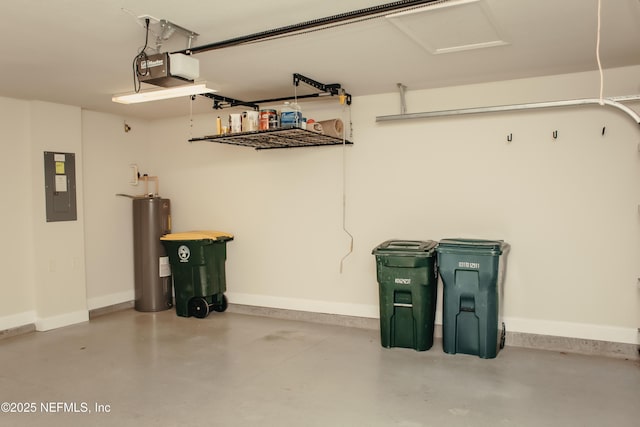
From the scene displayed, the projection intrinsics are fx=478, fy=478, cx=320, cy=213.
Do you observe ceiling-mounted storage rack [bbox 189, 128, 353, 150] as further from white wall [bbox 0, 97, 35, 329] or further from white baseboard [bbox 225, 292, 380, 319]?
white wall [bbox 0, 97, 35, 329]

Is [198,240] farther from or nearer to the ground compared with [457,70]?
nearer to the ground

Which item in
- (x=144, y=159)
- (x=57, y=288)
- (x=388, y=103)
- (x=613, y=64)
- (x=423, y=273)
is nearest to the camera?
(x=613, y=64)

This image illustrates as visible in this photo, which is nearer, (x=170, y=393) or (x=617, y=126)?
(x=170, y=393)

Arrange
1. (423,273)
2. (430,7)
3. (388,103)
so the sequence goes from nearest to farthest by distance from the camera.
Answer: (430,7)
(423,273)
(388,103)

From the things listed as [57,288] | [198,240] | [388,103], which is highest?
[388,103]

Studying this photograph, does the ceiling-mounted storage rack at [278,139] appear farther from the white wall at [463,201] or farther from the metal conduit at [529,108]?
the metal conduit at [529,108]

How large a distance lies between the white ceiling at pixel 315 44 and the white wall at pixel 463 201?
0.44 meters

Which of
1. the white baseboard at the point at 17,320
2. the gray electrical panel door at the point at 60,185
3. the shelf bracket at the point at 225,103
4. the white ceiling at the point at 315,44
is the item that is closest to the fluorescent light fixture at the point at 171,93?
the white ceiling at the point at 315,44

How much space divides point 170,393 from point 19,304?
2802 millimetres

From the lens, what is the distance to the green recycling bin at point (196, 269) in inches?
227

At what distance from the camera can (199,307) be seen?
5809 millimetres

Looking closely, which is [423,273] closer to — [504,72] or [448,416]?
[448,416]

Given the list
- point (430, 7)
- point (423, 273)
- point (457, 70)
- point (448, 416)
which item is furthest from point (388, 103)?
point (448, 416)

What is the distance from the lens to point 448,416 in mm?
3164
